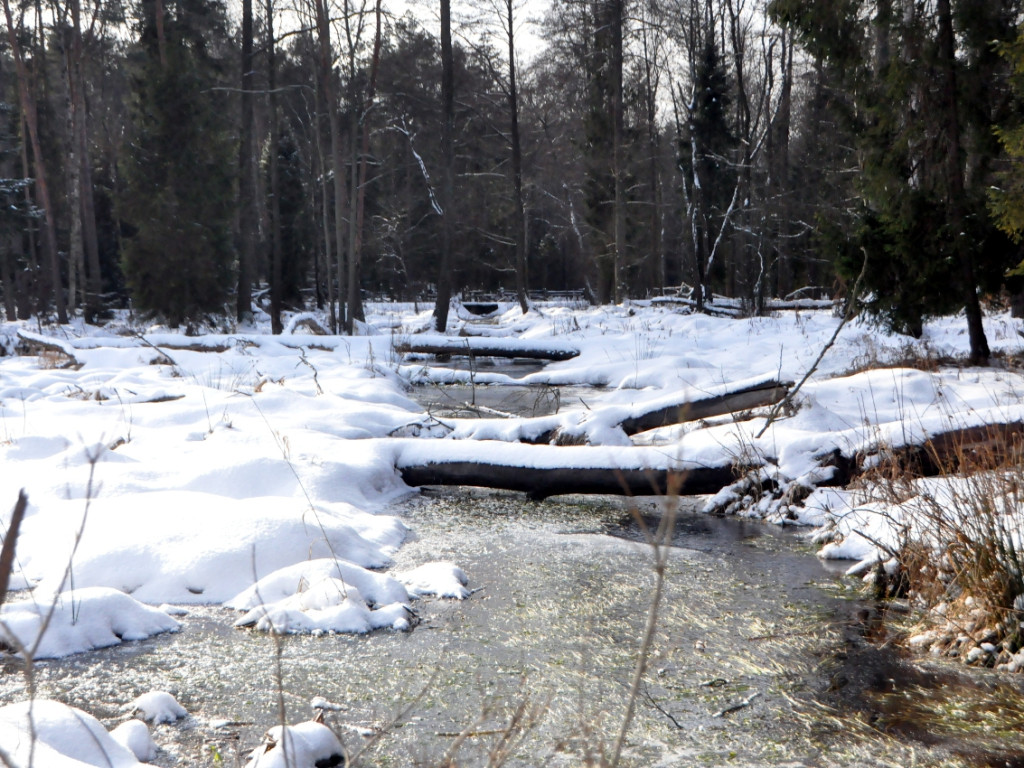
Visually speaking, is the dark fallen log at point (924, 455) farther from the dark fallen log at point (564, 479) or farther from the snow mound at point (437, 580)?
the snow mound at point (437, 580)

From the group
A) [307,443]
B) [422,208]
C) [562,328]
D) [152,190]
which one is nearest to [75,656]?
[307,443]

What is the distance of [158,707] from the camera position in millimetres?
3051

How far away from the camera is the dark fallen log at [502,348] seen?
13.9 metres

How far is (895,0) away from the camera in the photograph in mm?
9680

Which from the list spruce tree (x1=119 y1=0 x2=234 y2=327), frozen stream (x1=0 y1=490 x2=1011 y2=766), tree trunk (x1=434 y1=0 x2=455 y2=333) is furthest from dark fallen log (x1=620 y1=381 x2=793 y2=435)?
spruce tree (x1=119 y1=0 x2=234 y2=327)

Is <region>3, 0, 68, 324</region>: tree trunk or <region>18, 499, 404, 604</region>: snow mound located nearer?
<region>18, 499, 404, 604</region>: snow mound

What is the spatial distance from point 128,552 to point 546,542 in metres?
2.31

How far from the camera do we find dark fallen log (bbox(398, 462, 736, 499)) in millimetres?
5762

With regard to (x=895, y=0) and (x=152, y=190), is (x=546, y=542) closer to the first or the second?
(x=895, y=0)

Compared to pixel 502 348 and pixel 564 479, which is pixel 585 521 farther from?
pixel 502 348

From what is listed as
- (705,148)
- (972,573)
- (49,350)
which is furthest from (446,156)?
(972,573)

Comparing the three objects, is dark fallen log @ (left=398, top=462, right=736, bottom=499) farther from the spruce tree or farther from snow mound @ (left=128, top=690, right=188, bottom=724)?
the spruce tree

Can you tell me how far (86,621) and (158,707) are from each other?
93 centimetres

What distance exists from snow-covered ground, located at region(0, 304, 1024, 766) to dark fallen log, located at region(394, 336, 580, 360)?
1993mm
